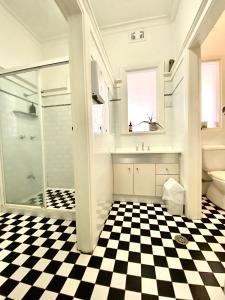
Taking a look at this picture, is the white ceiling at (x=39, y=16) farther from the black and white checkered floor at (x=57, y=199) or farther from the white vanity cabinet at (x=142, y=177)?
the black and white checkered floor at (x=57, y=199)

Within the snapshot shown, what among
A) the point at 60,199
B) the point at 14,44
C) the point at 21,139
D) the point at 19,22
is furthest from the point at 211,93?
the point at 19,22

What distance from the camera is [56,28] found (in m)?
2.87

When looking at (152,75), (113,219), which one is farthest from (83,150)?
(152,75)

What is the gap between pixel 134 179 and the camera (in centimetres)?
240

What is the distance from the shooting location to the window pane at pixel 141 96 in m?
2.79

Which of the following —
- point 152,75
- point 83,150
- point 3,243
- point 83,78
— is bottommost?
point 3,243

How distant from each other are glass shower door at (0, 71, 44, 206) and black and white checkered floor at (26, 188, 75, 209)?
2 cm

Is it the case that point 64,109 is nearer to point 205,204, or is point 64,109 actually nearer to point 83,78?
point 83,78

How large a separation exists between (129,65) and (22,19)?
1948mm

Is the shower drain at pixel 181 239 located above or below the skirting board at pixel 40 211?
below

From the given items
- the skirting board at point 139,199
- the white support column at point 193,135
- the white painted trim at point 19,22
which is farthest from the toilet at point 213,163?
the white painted trim at point 19,22

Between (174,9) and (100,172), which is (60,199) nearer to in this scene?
(100,172)

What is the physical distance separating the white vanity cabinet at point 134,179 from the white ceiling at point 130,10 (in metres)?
2.48

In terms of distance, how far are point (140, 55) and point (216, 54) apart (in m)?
1.22
